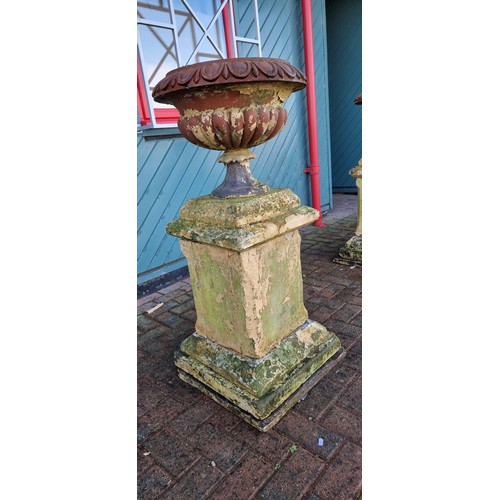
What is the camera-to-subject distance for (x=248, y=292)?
154 cm

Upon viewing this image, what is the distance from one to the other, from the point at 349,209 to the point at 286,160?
1668 millimetres

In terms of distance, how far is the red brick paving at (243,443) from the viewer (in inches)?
50.3

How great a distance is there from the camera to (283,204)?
165cm

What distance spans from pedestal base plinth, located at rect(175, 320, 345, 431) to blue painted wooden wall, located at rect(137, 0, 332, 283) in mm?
1442

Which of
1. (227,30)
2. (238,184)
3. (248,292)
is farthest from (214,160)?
(248,292)

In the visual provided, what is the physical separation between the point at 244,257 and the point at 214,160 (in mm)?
2239

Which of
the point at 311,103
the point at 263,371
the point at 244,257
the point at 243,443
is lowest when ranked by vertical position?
the point at 243,443

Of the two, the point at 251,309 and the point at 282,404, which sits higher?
the point at 251,309

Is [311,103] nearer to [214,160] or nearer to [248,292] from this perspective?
[214,160]

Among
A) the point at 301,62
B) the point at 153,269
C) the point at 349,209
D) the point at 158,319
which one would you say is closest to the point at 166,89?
the point at 158,319

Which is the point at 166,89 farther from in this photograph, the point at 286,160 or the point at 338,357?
the point at 286,160

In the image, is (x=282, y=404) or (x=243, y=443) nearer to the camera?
(x=243, y=443)

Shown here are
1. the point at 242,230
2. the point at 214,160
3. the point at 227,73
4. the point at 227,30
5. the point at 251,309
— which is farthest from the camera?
the point at 214,160

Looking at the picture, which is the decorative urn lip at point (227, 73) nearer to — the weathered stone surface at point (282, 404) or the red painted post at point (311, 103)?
the weathered stone surface at point (282, 404)
